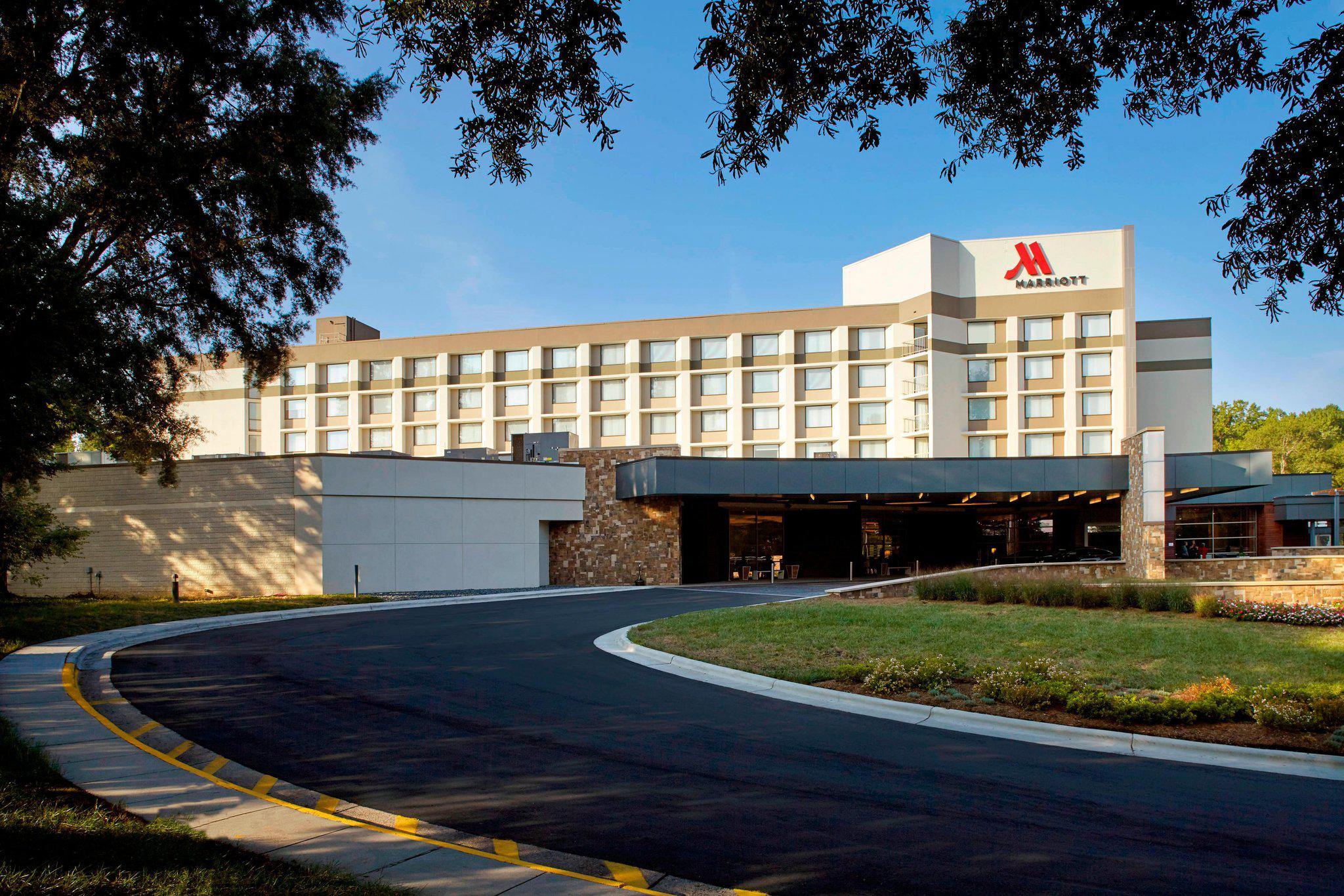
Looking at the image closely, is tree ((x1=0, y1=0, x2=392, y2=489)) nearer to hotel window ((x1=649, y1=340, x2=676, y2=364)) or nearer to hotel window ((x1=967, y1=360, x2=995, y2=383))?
hotel window ((x1=649, y1=340, x2=676, y2=364))

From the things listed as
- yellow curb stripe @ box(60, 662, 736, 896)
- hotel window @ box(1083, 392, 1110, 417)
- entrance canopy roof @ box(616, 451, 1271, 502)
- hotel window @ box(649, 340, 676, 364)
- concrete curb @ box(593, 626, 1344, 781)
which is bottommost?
concrete curb @ box(593, 626, 1344, 781)

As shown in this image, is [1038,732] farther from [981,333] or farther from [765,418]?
[981,333]

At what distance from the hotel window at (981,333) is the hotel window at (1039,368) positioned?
110 inches

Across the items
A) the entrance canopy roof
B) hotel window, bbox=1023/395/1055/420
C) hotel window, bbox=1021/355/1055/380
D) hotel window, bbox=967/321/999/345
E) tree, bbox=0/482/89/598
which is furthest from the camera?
hotel window, bbox=967/321/999/345

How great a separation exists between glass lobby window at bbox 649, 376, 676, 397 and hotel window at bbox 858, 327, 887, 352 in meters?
14.3

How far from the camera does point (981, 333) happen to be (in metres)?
61.0

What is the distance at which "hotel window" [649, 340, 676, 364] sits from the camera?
64.8 meters

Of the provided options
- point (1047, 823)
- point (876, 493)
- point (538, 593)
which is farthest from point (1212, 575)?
point (1047, 823)

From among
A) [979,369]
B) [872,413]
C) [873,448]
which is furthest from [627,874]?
[979,369]

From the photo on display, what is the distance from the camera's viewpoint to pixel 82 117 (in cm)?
1565

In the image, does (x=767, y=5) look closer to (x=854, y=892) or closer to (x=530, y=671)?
(x=854, y=892)

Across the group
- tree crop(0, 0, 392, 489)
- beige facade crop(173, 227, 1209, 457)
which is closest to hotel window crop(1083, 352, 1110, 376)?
beige facade crop(173, 227, 1209, 457)

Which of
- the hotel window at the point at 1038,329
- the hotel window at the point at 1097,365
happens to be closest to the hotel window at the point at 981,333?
the hotel window at the point at 1038,329

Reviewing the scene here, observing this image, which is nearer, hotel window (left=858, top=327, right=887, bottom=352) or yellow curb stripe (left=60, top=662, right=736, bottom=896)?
yellow curb stripe (left=60, top=662, right=736, bottom=896)
